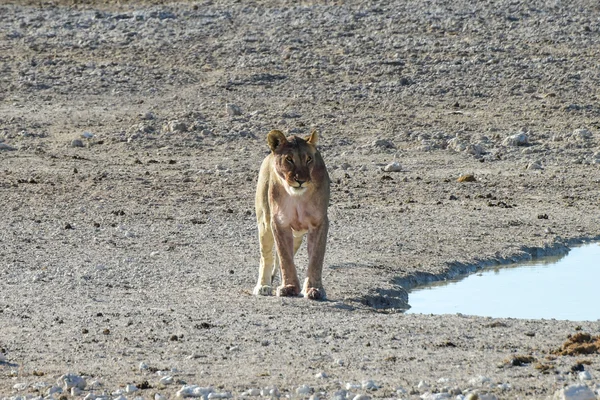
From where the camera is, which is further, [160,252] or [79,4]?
[79,4]

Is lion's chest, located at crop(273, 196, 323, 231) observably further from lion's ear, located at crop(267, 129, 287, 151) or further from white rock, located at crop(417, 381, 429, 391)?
white rock, located at crop(417, 381, 429, 391)

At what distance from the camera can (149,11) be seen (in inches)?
1086

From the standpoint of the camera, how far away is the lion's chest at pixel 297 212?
10.8 meters

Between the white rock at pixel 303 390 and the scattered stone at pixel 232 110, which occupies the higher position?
the scattered stone at pixel 232 110

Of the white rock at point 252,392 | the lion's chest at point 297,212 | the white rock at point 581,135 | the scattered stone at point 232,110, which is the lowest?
the white rock at point 252,392

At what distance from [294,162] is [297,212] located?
0.46 meters

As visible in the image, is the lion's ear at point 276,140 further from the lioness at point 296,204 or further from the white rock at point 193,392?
the white rock at point 193,392

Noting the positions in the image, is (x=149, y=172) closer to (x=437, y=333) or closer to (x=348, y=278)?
→ (x=348, y=278)

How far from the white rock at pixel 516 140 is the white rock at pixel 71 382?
12.7 metres

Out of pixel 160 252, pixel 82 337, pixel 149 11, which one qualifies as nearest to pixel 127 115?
pixel 149 11

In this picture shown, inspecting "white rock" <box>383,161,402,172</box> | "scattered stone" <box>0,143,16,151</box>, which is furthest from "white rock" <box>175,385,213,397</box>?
"scattered stone" <box>0,143,16,151</box>

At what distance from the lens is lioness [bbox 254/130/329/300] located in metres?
10.6

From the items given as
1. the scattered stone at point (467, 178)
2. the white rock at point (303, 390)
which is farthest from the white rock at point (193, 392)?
the scattered stone at point (467, 178)

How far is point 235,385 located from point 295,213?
10.4 feet
